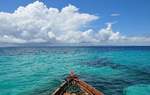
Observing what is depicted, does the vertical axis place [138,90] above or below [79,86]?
below

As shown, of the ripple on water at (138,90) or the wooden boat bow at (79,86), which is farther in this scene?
the ripple on water at (138,90)

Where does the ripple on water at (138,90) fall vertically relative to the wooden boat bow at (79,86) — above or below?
below

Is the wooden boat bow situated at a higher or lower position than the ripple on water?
higher

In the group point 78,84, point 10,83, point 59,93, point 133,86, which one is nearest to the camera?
point 59,93

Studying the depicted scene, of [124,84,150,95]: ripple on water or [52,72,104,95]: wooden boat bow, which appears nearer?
[52,72,104,95]: wooden boat bow

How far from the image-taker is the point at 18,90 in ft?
98.7

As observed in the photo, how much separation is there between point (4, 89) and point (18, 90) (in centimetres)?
206

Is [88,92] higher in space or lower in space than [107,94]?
higher

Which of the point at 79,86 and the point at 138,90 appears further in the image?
the point at 138,90

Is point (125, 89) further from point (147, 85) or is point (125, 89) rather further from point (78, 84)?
point (78, 84)

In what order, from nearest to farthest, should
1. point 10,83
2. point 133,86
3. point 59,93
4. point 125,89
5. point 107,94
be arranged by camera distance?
point 59,93 → point 107,94 → point 125,89 → point 133,86 → point 10,83

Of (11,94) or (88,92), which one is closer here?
(88,92)

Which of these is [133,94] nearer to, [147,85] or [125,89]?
[125,89]

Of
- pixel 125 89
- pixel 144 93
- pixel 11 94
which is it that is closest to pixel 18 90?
pixel 11 94
